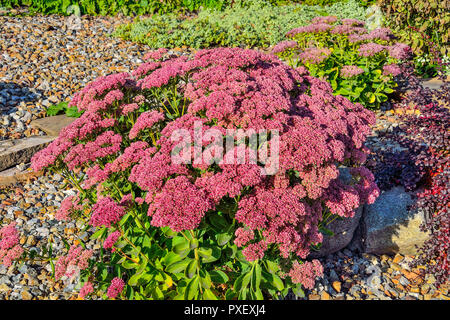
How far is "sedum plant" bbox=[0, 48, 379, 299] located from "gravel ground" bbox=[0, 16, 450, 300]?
0.81 meters

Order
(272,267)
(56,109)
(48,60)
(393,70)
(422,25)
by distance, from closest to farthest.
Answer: (272,267)
(393,70)
(56,109)
(422,25)
(48,60)

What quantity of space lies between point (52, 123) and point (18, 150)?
0.74 m

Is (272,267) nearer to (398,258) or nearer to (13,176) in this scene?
(398,258)

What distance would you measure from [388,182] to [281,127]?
1.92m

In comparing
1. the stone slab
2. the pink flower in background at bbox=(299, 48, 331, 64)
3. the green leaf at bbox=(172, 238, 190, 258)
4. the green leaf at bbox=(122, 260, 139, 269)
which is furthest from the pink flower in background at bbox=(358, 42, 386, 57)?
the stone slab

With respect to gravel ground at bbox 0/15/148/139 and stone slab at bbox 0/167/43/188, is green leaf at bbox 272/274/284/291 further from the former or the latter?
gravel ground at bbox 0/15/148/139

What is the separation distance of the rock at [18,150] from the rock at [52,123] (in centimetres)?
18

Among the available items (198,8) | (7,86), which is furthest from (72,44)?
(198,8)

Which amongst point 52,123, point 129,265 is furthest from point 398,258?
point 52,123

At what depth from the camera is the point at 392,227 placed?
3.55m

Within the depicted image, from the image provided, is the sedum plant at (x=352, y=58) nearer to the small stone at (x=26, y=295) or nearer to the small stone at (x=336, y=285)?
the small stone at (x=336, y=285)

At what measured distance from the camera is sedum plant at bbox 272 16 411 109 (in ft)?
15.8

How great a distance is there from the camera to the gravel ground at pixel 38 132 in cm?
326
